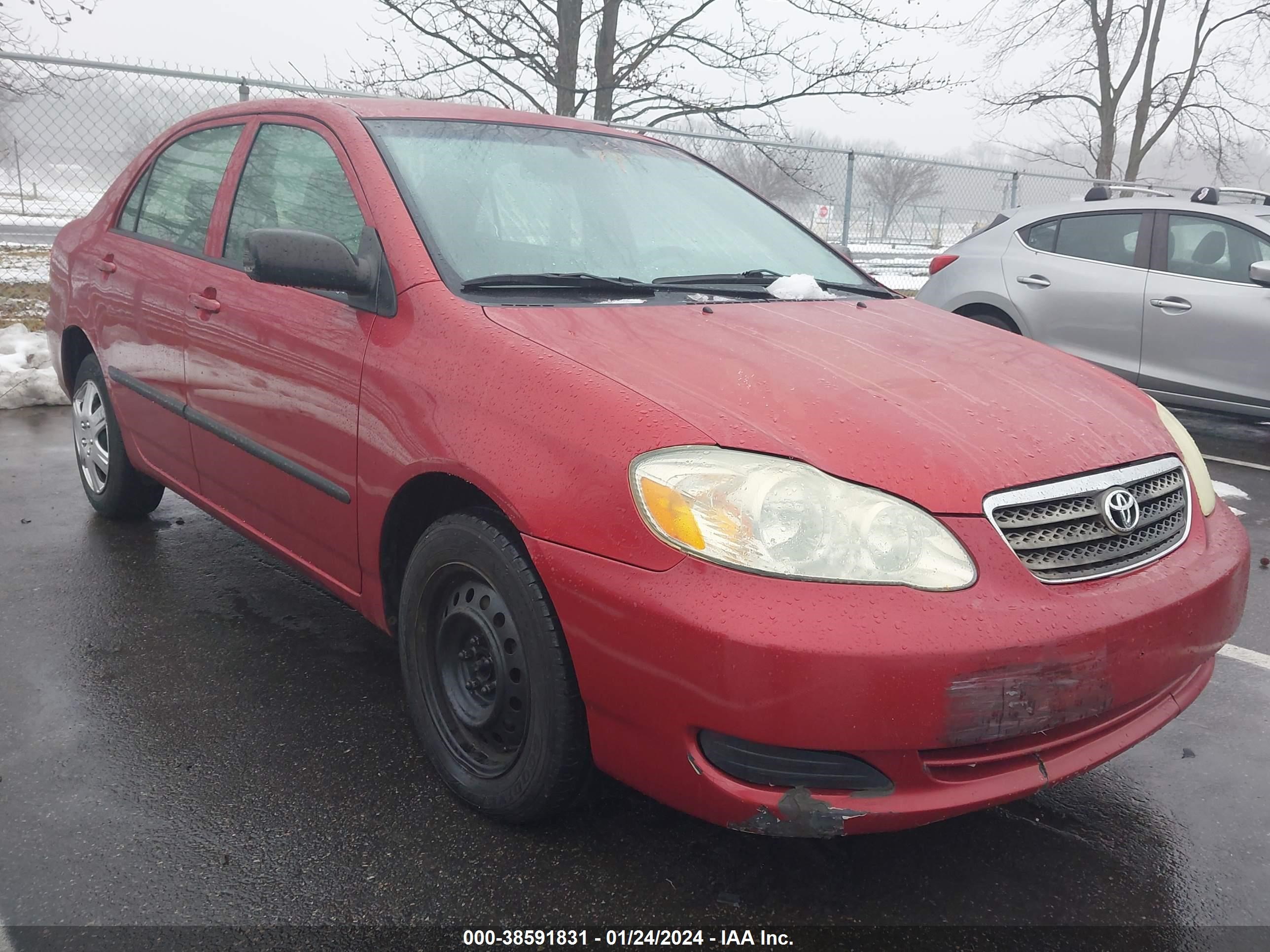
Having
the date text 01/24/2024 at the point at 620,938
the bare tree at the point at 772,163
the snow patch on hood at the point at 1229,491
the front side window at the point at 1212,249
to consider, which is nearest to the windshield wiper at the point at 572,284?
the date text 01/24/2024 at the point at 620,938

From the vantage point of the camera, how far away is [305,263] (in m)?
2.46

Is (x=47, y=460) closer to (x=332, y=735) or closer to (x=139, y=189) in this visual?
(x=139, y=189)

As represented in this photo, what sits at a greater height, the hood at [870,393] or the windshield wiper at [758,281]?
the windshield wiper at [758,281]

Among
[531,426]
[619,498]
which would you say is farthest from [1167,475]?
[531,426]

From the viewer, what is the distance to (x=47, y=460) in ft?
17.1

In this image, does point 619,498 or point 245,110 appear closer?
point 619,498

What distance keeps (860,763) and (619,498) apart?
64cm

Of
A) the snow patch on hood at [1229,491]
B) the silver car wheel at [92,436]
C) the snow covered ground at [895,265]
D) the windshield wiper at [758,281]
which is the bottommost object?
the snow patch on hood at [1229,491]

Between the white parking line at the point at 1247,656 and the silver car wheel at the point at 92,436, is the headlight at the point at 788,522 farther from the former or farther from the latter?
the silver car wheel at the point at 92,436

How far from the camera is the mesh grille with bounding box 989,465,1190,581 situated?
191 cm

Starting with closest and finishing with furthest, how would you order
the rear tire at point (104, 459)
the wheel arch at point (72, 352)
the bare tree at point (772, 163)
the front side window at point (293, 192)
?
the front side window at point (293, 192), the rear tire at point (104, 459), the wheel arch at point (72, 352), the bare tree at point (772, 163)

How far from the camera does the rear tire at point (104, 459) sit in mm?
4047

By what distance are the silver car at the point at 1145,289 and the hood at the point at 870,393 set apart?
343 centimetres

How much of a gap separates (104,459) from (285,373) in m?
1.87
